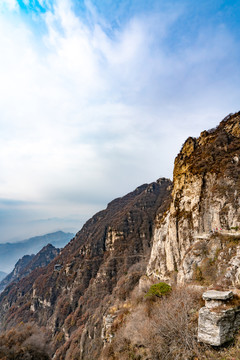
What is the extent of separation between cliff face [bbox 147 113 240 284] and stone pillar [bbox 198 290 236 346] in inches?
373

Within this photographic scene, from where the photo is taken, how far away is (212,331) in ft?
33.7

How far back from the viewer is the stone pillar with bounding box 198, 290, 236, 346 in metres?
10.2

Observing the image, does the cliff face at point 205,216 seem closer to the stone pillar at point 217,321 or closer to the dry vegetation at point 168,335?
the dry vegetation at point 168,335

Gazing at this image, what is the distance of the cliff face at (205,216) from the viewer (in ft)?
77.6

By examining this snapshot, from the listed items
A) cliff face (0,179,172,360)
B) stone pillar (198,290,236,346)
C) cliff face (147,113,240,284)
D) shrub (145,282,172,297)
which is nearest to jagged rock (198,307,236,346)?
stone pillar (198,290,236,346)

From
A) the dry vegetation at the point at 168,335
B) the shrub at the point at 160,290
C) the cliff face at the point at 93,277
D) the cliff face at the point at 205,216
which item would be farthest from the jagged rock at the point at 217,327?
the cliff face at the point at 93,277

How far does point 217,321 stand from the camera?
10258 millimetres

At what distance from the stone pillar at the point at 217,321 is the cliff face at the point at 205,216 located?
948 cm

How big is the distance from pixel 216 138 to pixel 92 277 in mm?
97681

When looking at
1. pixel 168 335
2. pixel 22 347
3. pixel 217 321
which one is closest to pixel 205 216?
pixel 168 335

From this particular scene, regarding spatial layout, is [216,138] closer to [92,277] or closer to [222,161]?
[222,161]

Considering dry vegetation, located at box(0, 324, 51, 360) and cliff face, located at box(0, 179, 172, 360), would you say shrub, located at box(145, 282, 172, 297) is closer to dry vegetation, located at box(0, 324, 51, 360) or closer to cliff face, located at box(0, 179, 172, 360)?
dry vegetation, located at box(0, 324, 51, 360)

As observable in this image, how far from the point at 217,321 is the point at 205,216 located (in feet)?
76.8

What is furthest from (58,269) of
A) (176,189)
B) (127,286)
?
(176,189)
